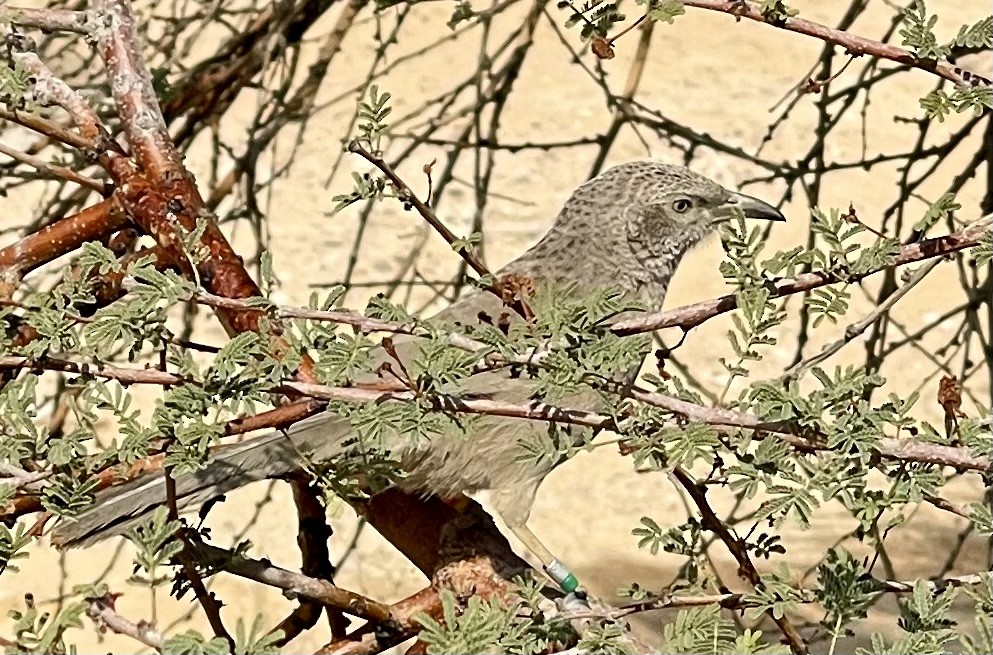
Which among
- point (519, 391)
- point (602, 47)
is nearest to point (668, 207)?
point (519, 391)

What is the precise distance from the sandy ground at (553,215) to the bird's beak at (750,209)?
0.13 meters

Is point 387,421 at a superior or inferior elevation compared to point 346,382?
inferior

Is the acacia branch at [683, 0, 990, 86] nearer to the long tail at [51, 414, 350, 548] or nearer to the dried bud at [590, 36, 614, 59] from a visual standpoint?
the dried bud at [590, 36, 614, 59]

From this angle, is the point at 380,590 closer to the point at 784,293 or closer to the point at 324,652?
the point at 324,652

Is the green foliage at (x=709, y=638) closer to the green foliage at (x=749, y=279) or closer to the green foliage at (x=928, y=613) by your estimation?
the green foliage at (x=928, y=613)

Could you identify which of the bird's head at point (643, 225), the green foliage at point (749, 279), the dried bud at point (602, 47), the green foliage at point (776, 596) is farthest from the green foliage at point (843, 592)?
the bird's head at point (643, 225)

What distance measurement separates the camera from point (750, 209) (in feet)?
10.8

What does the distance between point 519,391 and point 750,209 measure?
0.83 metres

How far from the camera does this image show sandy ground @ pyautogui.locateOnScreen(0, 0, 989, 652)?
16.3ft

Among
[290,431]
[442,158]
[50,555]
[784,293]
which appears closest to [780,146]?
[442,158]

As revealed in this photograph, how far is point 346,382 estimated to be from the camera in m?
1.72

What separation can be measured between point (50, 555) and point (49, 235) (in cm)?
236

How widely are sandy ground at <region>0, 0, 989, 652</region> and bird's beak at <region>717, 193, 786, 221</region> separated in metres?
0.13

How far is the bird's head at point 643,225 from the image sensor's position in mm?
3246
